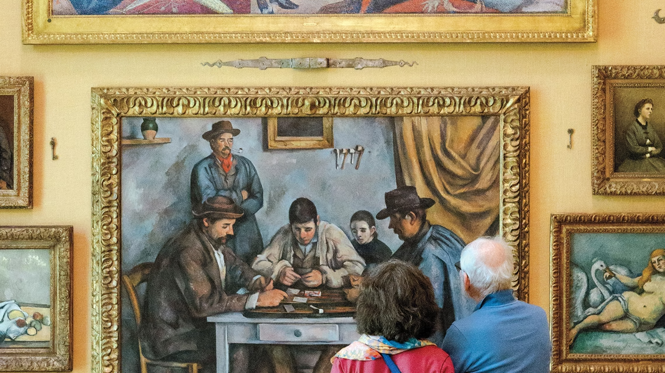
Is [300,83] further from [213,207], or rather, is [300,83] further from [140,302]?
[140,302]

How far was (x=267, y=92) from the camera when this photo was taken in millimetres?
4559

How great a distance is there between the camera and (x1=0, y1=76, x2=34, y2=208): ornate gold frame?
4.54 meters

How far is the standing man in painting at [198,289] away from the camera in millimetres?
4559

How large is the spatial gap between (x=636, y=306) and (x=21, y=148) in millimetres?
4242

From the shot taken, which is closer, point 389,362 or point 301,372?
point 389,362

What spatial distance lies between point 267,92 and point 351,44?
0.65 metres

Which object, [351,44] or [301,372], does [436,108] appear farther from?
[301,372]

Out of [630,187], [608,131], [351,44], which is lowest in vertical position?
[630,187]

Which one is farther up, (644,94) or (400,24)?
(400,24)

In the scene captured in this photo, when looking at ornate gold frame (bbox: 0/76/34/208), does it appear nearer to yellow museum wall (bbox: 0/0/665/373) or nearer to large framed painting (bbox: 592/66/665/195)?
yellow museum wall (bbox: 0/0/665/373)

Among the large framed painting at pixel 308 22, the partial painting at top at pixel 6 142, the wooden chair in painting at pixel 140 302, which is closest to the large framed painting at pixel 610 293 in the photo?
the large framed painting at pixel 308 22

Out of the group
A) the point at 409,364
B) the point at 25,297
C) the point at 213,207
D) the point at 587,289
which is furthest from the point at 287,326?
the point at 587,289

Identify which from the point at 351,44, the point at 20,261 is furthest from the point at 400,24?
the point at 20,261

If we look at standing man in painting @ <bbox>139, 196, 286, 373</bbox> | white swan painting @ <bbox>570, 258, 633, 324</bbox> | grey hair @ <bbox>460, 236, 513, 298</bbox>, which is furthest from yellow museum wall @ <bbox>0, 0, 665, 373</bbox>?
grey hair @ <bbox>460, 236, 513, 298</bbox>
